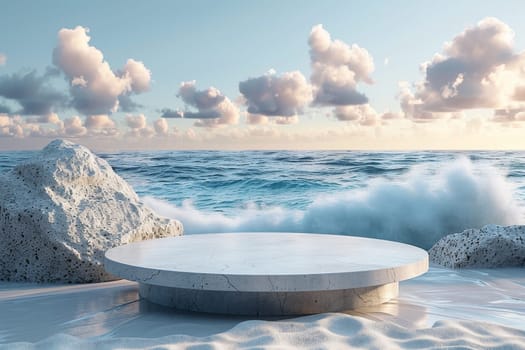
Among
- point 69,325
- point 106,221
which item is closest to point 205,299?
point 69,325

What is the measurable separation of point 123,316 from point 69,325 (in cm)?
36

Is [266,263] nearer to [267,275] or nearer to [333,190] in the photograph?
[267,275]

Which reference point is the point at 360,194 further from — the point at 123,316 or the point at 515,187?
the point at 123,316

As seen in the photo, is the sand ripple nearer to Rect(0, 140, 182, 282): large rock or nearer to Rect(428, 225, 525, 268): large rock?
Rect(0, 140, 182, 282): large rock

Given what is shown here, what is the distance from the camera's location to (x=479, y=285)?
5.30 m

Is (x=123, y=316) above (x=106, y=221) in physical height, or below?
below

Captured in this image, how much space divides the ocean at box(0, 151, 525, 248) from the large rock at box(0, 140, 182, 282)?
5212 mm

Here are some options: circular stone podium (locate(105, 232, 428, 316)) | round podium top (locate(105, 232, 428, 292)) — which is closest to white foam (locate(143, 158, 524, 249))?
round podium top (locate(105, 232, 428, 292))

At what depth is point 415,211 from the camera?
35.2ft

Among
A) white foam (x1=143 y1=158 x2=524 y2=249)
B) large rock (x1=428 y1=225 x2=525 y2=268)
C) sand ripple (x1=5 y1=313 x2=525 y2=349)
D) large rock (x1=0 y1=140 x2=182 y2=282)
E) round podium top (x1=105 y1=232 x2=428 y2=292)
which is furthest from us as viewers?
white foam (x1=143 y1=158 x2=524 y2=249)

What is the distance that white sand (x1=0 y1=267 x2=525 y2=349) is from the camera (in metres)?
3.13

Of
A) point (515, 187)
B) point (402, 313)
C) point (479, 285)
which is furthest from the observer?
point (515, 187)

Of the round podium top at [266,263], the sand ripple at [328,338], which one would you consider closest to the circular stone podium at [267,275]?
the round podium top at [266,263]

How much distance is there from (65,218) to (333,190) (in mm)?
11095
